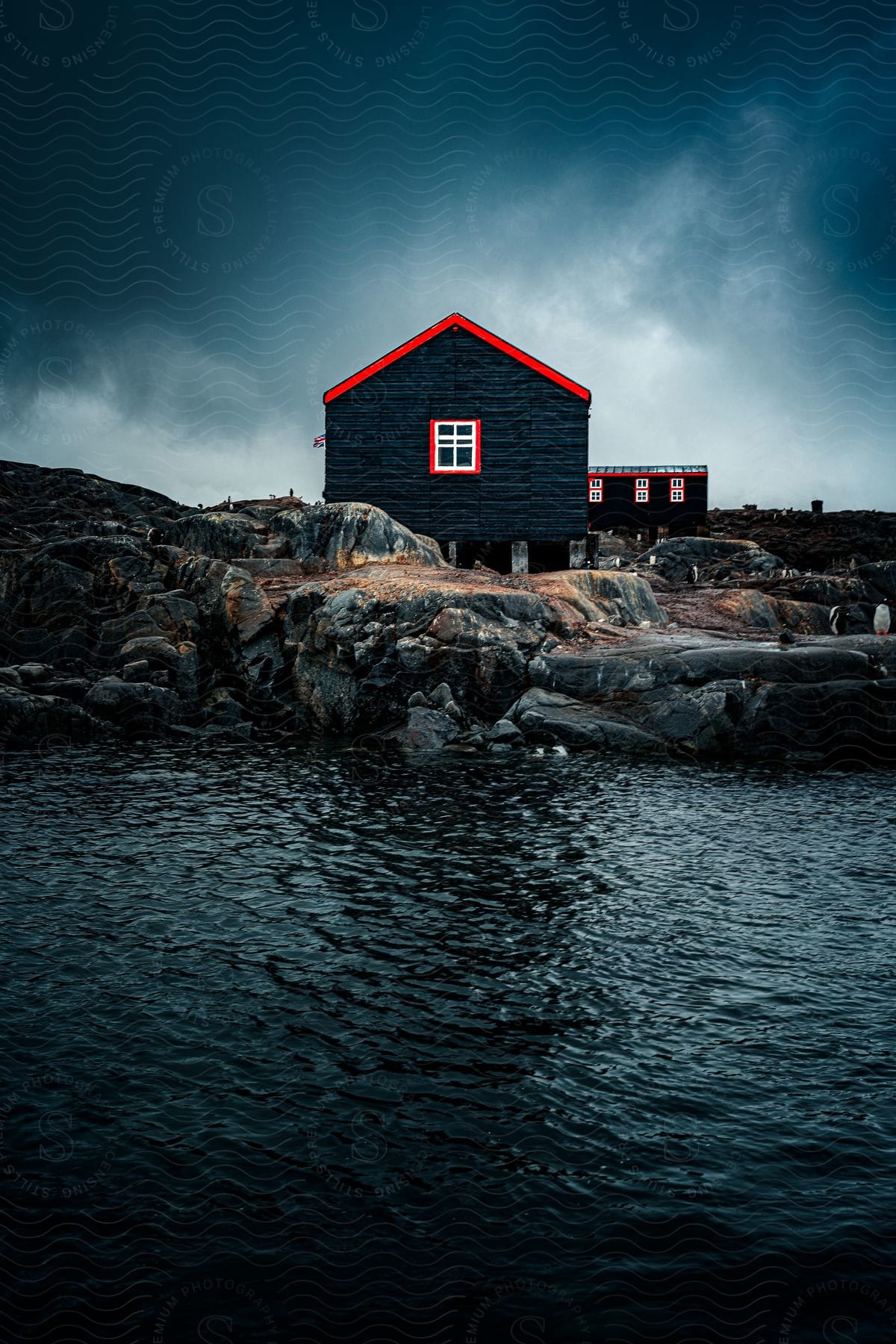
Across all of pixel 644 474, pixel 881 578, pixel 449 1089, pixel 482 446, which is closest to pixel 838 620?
pixel 482 446

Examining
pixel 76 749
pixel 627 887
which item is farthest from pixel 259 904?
pixel 76 749

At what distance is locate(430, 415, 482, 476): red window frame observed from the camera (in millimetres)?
35969

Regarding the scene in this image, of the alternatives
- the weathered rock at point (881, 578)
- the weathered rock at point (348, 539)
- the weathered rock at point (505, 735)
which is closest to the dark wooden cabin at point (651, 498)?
the weathered rock at point (881, 578)

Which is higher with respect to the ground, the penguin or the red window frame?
the red window frame

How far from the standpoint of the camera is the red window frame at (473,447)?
36.0 metres

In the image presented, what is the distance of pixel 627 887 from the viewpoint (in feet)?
42.3

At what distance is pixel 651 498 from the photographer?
74.4 m

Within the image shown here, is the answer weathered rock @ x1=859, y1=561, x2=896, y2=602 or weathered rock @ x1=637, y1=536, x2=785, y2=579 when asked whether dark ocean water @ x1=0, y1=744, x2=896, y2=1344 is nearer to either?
weathered rock @ x1=859, y1=561, x2=896, y2=602

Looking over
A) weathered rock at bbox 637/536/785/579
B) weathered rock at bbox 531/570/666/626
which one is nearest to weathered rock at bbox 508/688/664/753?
weathered rock at bbox 531/570/666/626

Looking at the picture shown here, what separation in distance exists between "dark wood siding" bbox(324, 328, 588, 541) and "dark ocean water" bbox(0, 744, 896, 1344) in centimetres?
2357

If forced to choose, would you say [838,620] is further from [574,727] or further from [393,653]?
[393,653]

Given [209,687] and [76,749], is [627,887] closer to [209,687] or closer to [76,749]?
[76,749]

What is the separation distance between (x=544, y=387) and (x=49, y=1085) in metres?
32.8

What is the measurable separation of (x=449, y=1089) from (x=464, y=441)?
3141 cm
